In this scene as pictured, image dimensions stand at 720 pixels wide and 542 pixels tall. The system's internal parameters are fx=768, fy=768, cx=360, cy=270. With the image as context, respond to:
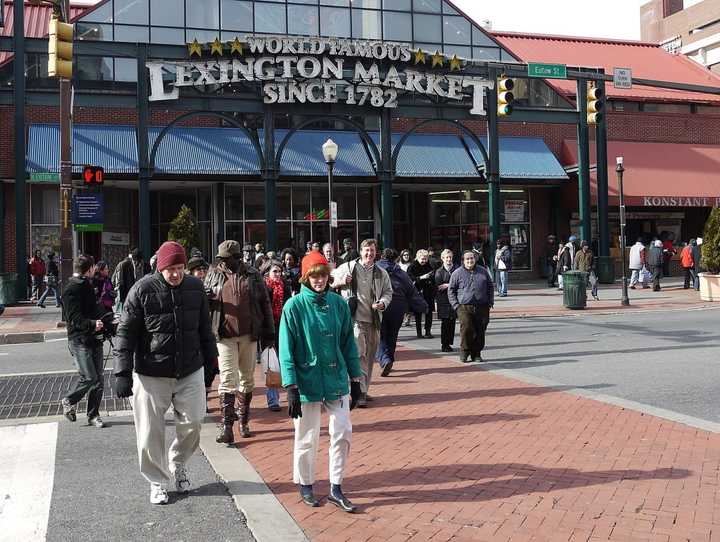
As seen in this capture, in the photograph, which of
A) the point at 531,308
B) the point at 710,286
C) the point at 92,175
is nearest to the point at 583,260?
the point at 531,308

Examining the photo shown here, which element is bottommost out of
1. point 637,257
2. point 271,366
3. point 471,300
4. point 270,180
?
point 271,366

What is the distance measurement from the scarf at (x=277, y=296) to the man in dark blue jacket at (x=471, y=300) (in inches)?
129

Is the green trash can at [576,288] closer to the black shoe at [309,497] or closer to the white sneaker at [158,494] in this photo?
the black shoe at [309,497]

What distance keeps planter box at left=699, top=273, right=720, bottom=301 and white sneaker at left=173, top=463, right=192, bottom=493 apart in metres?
19.3

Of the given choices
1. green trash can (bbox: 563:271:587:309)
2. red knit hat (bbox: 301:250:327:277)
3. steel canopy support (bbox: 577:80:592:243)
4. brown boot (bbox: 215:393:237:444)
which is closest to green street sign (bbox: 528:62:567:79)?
green trash can (bbox: 563:271:587:309)

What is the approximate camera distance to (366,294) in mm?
9000

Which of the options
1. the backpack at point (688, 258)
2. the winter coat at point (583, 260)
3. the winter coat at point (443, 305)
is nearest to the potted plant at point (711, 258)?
the backpack at point (688, 258)

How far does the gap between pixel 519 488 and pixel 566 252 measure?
19098mm

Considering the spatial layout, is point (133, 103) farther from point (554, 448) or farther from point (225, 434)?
point (554, 448)

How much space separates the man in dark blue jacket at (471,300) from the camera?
37.2 feet

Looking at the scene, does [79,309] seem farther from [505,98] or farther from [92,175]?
[505,98]

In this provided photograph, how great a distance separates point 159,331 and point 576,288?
16092 millimetres

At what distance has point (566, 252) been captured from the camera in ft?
78.0

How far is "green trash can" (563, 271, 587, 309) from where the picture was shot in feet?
65.3
